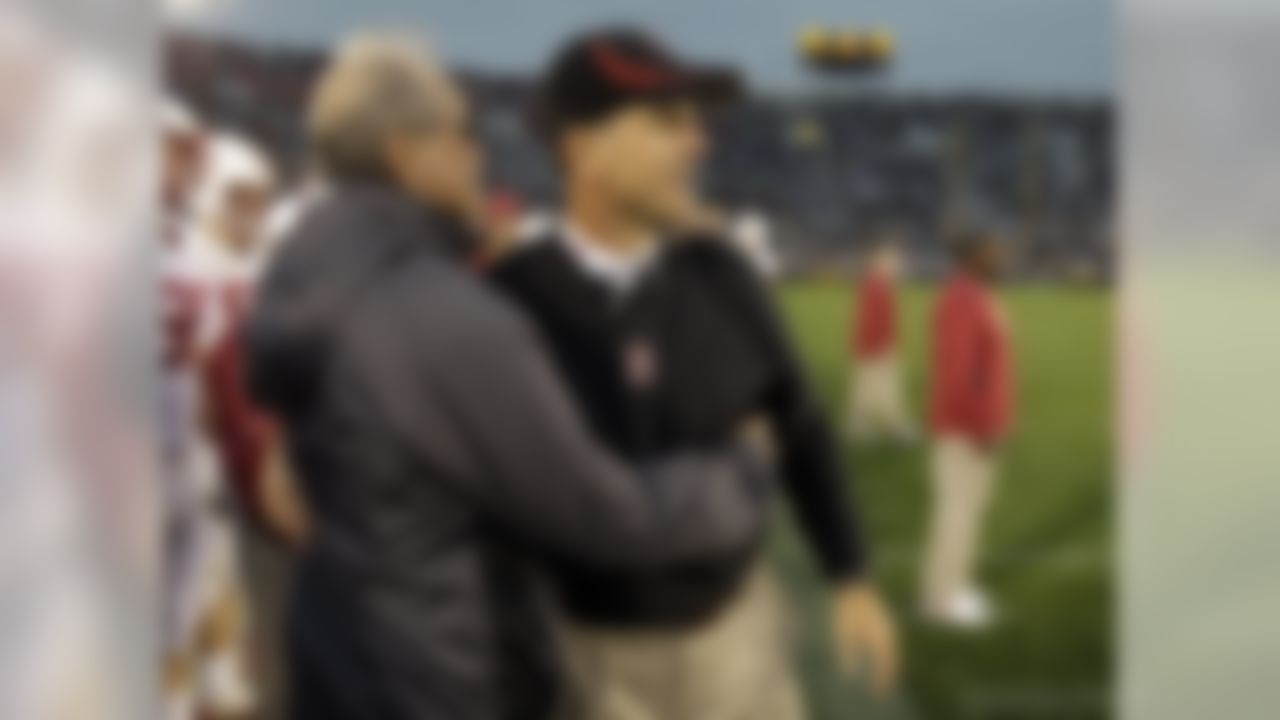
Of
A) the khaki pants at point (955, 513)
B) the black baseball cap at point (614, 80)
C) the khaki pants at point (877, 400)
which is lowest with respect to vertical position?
the khaki pants at point (955, 513)

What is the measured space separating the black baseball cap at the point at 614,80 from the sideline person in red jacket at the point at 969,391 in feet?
1.02

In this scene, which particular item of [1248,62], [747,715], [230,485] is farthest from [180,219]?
[1248,62]

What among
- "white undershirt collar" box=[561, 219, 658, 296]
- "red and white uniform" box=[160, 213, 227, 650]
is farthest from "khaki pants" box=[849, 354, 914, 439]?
"red and white uniform" box=[160, 213, 227, 650]

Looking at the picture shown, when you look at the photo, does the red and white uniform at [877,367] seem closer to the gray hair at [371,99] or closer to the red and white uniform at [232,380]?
the gray hair at [371,99]

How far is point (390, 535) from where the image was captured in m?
1.85

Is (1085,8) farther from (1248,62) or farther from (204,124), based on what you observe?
(204,124)

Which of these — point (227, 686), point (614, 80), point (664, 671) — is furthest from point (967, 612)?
point (227, 686)

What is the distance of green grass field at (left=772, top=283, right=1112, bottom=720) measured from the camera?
6.16ft

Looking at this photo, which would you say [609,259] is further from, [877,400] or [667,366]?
[877,400]

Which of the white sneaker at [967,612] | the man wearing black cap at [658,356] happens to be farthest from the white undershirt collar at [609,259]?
the white sneaker at [967,612]

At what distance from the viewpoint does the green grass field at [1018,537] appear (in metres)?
1.88

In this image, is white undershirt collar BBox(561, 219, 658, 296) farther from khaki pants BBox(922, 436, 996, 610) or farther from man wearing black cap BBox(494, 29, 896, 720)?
khaki pants BBox(922, 436, 996, 610)

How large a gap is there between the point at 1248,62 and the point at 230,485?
1.17 m

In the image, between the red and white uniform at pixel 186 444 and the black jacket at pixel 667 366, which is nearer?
the black jacket at pixel 667 366
